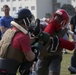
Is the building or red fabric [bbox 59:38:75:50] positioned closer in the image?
red fabric [bbox 59:38:75:50]

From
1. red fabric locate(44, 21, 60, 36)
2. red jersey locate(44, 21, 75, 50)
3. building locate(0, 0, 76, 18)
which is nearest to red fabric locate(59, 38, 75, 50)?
red jersey locate(44, 21, 75, 50)

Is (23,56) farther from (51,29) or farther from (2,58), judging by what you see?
(51,29)

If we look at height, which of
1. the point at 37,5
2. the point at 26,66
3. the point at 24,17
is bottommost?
the point at 37,5

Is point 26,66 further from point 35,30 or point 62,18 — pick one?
point 62,18

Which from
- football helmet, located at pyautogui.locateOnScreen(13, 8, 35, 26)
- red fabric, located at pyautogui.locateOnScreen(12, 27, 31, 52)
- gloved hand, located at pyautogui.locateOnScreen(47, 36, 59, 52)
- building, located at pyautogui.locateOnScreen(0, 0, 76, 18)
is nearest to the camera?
red fabric, located at pyautogui.locateOnScreen(12, 27, 31, 52)

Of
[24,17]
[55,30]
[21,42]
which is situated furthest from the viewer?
[55,30]

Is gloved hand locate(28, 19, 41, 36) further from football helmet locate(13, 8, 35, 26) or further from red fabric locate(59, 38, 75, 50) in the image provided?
red fabric locate(59, 38, 75, 50)

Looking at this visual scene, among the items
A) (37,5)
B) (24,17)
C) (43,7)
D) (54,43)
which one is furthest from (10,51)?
(43,7)

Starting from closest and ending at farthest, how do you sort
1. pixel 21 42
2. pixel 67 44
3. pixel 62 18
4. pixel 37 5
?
pixel 21 42 < pixel 67 44 < pixel 62 18 < pixel 37 5

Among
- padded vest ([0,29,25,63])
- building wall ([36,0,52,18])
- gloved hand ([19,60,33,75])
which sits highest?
padded vest ([0,29,25,63])

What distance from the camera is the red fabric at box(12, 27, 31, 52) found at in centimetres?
419

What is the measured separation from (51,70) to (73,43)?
0.78 meters

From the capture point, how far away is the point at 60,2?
99.0m

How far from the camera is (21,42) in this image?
4.19 m
